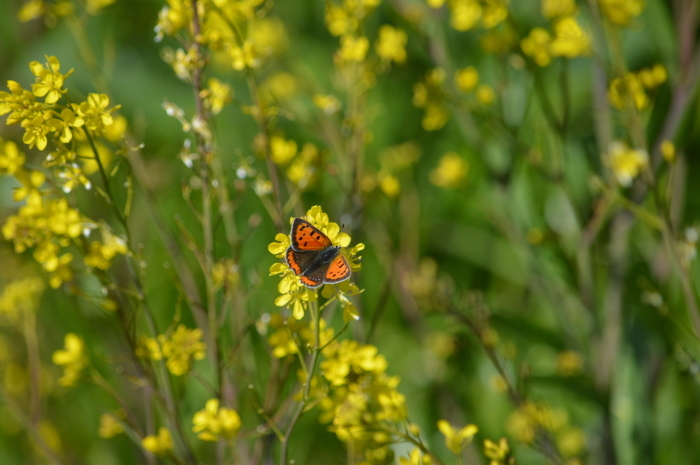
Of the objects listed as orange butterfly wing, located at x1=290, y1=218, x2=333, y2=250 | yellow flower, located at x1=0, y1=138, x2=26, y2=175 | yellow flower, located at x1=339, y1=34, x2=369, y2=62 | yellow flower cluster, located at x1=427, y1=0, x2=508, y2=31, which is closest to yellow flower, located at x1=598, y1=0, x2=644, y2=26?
yellow flower cluster, located at x1=427, y1=0, x2=508, y2=31

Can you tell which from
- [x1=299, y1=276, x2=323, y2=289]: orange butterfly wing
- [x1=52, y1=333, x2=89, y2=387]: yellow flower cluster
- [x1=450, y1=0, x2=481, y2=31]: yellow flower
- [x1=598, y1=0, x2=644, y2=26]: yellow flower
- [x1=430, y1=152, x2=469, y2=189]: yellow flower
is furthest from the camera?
[x1=430, y1=152, x2=469, y2=189]: yellow flower

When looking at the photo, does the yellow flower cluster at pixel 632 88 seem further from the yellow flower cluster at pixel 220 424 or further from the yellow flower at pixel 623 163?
the yellow flower cluster at pixel 220 424

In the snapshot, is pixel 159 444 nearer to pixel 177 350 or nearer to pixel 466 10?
pixel 177 350

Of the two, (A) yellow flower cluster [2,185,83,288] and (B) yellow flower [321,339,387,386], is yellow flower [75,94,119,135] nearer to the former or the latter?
(A) yellow flower cluster [2,185,83,288]

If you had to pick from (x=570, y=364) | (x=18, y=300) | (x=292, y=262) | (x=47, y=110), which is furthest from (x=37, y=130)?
(x=570, y=364)

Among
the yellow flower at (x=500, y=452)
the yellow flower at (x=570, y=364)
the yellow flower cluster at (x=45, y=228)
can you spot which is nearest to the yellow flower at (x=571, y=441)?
the yellow flower at (x=570, y=364)

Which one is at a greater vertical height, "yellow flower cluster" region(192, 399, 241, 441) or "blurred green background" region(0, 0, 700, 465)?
"yellow flower cluster" region(192, 399, 241, 441)
